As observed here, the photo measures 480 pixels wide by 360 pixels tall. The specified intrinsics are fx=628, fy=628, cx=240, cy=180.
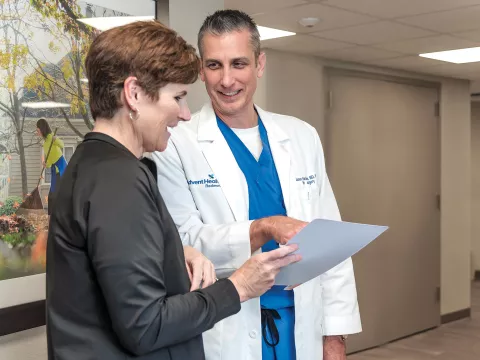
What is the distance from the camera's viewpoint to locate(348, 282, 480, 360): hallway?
5375 millimetres

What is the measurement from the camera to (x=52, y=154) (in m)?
1.98

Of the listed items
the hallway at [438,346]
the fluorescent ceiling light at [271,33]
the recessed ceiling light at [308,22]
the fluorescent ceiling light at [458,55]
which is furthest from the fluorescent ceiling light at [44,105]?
the hallway at [438,346]

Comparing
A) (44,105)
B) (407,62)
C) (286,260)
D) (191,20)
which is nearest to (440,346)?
(407,62)

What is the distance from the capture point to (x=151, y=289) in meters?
1.02

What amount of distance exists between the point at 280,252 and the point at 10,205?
97cm

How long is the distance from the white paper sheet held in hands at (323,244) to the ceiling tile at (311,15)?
2.32 m

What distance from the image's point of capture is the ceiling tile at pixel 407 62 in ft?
17.4

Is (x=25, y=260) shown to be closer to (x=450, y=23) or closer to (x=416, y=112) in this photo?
(x=450, y=23)

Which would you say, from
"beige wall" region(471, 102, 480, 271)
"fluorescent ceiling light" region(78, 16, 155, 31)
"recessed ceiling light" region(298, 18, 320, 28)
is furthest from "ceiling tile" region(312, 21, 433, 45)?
"beige wall" region(471, 102, 480, 271)

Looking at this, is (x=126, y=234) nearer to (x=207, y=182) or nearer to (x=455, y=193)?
(x=207, y=182)

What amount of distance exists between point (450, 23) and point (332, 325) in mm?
2740

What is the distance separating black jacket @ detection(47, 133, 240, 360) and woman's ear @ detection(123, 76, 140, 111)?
73 millimetres

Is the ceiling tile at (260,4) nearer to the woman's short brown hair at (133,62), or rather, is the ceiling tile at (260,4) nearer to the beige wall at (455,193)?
the woman's short brown hair at (133,62)

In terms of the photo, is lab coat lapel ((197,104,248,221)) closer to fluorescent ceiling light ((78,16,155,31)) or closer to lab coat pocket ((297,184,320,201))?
lab coat pocket ((297,184,320,201))
